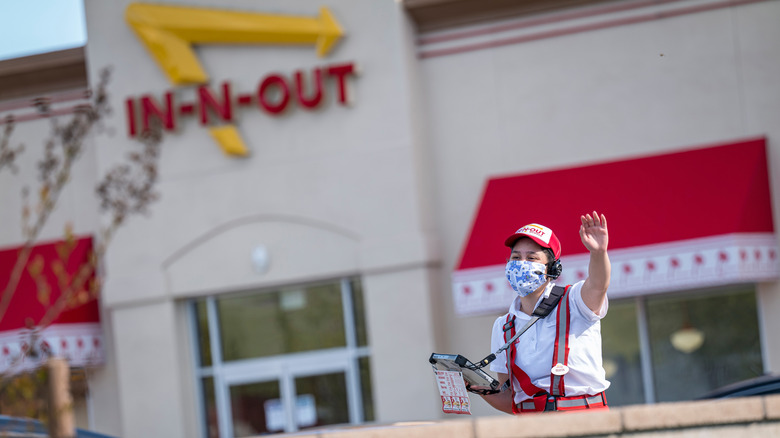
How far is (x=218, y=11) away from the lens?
43.5ft

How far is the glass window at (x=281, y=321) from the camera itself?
1330 cm

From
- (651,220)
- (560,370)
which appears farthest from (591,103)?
(560,370)

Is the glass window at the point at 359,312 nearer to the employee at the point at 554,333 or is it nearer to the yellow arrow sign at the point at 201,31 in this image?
the yellow arrow sign at the point at 201,31

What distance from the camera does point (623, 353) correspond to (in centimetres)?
1226

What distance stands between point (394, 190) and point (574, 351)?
8048mm

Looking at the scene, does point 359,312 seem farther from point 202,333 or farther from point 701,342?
point 701,342

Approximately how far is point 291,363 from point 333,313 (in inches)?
36.0

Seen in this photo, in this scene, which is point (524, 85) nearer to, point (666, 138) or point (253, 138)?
point (666, 138)

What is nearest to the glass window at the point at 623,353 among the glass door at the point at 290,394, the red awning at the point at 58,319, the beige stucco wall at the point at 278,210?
the beige stucco wall at the point at 278,210

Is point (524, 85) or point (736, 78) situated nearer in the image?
point (736, 78)

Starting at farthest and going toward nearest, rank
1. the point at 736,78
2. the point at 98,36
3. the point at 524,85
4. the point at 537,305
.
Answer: the point at 98,36, the point at 524,85, the point at 736,78, the point at 537,305

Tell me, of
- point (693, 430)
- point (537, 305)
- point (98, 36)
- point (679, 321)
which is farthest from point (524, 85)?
point (693, 430)

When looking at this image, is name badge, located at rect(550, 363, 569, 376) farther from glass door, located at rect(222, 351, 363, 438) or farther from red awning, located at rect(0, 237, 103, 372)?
red awning, located at rect(0, 237, 103, 372)

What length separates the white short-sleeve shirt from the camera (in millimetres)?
4707
